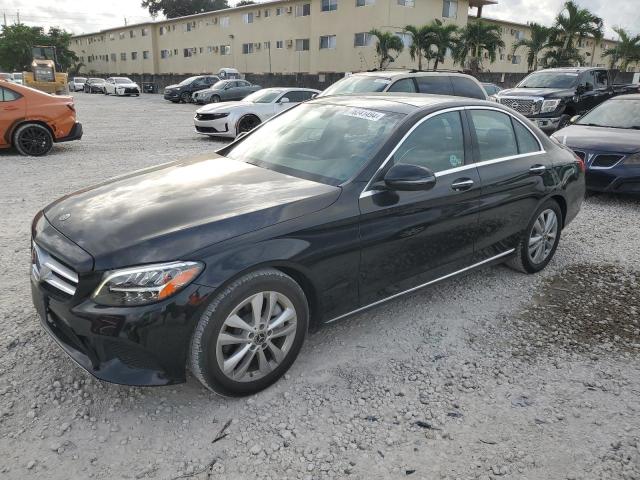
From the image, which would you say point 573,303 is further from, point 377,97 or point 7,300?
point 7,300

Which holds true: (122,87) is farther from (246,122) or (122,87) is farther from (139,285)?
(139,285)

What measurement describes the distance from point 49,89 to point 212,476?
36.3 metres

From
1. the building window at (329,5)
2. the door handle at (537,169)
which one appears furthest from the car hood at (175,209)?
the building window at (329,5)

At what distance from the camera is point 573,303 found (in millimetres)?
4297

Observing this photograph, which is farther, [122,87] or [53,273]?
[122,87]

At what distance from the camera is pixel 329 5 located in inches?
1435

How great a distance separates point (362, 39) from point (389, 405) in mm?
35202

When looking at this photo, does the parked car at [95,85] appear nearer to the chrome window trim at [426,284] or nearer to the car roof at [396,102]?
the car roof at [396,102]


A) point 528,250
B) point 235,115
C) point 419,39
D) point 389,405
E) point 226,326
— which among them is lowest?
point 389,405

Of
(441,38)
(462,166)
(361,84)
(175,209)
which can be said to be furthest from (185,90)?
(175,209)

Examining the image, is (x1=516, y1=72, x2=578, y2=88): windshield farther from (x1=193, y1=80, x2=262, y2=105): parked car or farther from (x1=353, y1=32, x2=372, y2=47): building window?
(x1=353, y1=32, x2=372, y2=47): building window

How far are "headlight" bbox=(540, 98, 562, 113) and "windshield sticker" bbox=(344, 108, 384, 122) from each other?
10.9 meters

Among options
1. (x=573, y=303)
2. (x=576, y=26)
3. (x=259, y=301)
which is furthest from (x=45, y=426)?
(x=576, y=26)

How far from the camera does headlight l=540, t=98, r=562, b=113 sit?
1307 centimetres
